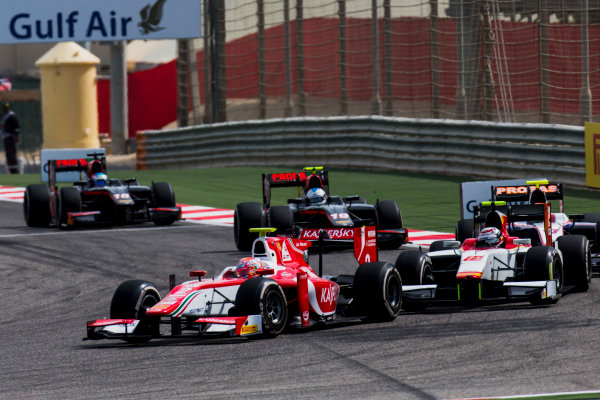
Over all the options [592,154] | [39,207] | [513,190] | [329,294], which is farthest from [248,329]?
[592,154]

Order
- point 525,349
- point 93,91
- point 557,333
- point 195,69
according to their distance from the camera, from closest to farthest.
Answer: point 525,349 → point 557,333 → point 195,69 → point 93,91

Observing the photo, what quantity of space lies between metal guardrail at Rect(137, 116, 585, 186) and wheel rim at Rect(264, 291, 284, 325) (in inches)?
478

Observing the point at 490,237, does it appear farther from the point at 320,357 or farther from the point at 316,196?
the point at 316,196

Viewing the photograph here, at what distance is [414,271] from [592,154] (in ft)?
31.7

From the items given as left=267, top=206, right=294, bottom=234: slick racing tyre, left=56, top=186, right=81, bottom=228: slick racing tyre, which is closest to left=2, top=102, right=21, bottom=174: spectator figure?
left=56, top=186, right=81, bottom=228: slick racing tyre

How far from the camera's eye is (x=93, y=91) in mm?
35938

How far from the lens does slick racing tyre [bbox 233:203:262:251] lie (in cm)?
1727

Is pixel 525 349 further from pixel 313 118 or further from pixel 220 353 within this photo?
pixel 313 118

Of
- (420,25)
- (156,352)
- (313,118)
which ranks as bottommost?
(156,352)

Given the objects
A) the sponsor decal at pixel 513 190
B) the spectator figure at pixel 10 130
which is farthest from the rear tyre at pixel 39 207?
the spectator figure at pixel 10 130

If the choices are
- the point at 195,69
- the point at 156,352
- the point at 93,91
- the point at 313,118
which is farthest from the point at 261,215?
the point at 93,91

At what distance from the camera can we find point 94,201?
20.5 m

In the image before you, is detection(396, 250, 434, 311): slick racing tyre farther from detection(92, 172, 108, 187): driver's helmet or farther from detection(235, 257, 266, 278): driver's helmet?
detection(92, 172, 108, 187): driver's helmet

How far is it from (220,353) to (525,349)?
2413 millimetres
